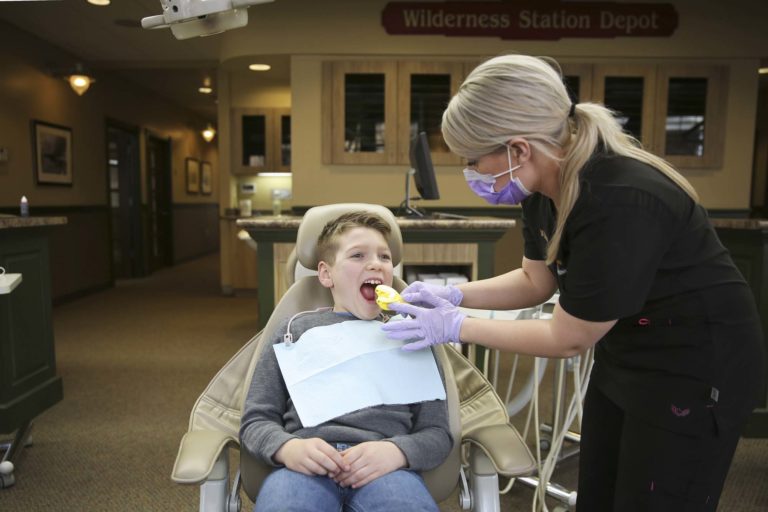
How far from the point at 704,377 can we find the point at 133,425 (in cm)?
253

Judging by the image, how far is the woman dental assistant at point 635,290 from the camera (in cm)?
95

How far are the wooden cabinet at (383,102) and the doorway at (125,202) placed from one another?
138 inches

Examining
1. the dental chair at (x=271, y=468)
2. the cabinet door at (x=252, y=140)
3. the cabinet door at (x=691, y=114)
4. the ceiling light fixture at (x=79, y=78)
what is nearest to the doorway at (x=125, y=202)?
the ceiling light fixture at (x=79, y=78)

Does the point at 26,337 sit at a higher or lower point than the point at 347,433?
lower

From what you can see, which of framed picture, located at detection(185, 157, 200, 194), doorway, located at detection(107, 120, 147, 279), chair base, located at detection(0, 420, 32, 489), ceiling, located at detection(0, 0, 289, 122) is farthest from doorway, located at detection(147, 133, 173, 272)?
chair base, located at detection(0, 420, 32, 489)

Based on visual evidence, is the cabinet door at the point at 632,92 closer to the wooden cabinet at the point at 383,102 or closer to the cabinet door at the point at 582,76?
the cabinet door at the point at 582,76

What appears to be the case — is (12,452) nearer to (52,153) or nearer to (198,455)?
(198,455)

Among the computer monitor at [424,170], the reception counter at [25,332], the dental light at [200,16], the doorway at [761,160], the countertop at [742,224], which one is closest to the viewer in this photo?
the dental light at [200,16]

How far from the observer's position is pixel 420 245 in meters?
2.75

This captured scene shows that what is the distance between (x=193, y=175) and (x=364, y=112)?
5614 mm

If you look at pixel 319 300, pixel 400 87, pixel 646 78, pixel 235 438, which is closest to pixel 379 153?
pixel 400 87

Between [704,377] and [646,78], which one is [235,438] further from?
[646,78]

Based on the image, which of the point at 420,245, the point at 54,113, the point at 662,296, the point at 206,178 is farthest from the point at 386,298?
the point at 206,178

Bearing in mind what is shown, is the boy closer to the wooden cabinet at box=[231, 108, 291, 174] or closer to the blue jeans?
the blue jeans
